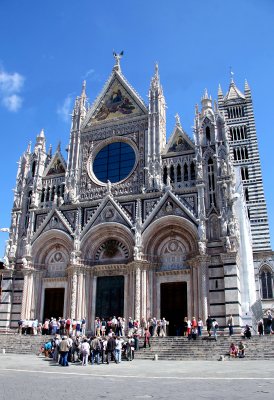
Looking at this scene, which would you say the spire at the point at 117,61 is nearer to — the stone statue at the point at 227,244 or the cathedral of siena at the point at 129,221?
the cathedral of siena at the point at 129,221

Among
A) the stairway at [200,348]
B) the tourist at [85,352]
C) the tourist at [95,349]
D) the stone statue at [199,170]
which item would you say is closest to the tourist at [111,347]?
the tourist at [95,349]

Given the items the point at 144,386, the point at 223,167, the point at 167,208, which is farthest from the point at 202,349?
the point at 223,167

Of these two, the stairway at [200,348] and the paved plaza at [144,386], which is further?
the stairway at [200,348]

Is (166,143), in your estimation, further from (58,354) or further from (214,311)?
(58,354)

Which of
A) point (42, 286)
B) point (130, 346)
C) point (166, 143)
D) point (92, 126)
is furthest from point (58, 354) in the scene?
point (92, 126)

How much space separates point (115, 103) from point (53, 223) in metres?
10.8

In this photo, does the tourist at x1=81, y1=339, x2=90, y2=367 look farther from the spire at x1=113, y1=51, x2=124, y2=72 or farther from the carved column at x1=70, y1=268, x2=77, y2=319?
the spire at x1=113, y1=51, x2=124, y2=72

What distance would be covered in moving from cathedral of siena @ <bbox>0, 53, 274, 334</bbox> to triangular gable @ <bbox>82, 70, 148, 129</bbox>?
91 millimetres

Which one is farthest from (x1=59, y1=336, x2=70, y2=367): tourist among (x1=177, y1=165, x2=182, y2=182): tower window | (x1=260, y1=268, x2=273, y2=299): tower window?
(x1=260, y1=268, x2=273, y2=299): tower window

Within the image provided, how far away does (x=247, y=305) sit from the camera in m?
24.5

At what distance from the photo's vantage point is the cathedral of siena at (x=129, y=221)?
82.5ft

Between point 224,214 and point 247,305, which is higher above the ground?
point 224,214

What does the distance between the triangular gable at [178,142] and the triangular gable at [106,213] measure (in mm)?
5355

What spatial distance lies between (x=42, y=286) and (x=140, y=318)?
323 inches
